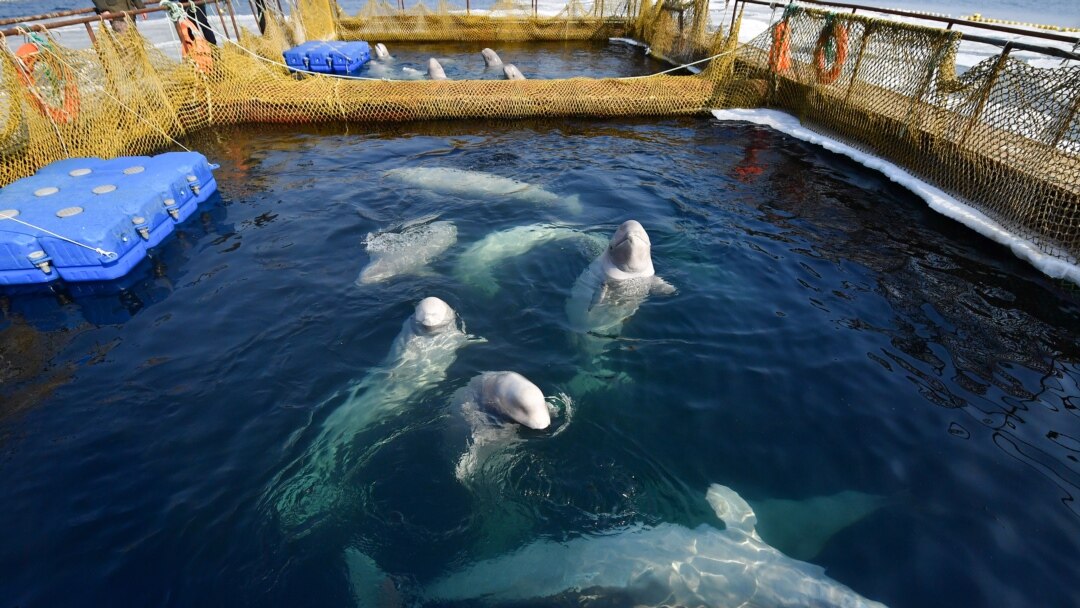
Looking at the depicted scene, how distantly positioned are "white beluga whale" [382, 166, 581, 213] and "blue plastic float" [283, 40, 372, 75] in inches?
357

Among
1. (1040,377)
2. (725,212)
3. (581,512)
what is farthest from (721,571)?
(725,212)

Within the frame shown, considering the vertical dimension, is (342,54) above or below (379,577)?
above

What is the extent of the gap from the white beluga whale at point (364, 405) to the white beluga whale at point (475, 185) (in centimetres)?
406

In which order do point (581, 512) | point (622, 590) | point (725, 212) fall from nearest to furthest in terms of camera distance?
point (622, 590) < point (581, 512) < point (725, 212)

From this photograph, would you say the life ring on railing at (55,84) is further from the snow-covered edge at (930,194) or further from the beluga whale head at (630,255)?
the snow-covered edge at (930,194)

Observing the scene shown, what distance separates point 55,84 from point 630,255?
1053cm

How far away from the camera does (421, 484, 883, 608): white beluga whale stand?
3.97 metres

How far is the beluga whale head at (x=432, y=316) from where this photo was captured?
21.0ft

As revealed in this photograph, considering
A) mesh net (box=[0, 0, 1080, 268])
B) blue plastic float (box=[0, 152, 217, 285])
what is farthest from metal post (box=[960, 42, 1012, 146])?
blue plastic float (box=[0, 152, 217, 285])

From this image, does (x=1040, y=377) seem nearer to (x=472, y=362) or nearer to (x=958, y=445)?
(x=958, y=445)

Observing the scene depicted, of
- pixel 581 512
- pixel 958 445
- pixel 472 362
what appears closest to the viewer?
pixel 581 512

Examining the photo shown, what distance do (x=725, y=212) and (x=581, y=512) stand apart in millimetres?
6826

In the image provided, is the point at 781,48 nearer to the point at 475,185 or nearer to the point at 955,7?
the point at 475,185

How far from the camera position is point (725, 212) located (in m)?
9.89
